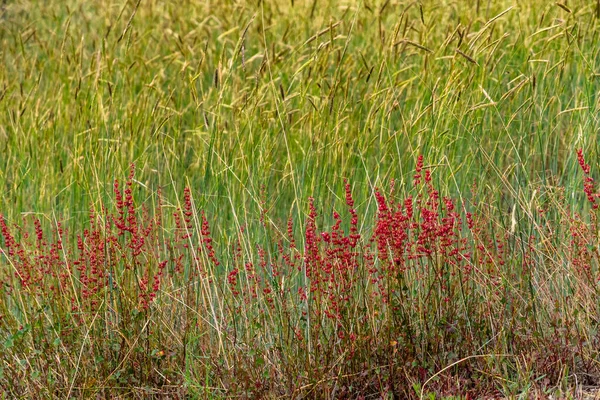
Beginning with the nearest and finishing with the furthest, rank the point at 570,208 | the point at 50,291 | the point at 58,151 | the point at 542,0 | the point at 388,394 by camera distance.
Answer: the point at 388,394 → the point at 50,291 → the point at 570,208 → the point at 58,151 → the point at 542,0

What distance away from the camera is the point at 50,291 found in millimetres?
3367

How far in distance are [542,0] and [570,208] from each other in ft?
6.85

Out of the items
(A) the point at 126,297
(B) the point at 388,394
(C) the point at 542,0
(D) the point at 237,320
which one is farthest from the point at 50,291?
(C) the point at 542,0

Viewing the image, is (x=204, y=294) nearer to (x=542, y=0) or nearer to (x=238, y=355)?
(x=238, y=355)

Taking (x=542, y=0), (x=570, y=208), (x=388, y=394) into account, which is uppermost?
(x=542, y=0)

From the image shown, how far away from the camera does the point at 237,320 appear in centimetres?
318

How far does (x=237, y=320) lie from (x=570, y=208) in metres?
1.48

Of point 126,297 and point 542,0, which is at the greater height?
point 542,0

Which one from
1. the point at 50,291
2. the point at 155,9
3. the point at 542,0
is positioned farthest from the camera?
the point at 155,9

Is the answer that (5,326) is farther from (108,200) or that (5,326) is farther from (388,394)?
(388,394)

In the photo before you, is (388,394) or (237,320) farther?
(237,320)

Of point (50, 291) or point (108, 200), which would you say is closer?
point (50, 291)

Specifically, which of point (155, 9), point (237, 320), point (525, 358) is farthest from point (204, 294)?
point (155, 9)

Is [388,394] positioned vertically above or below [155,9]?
below
